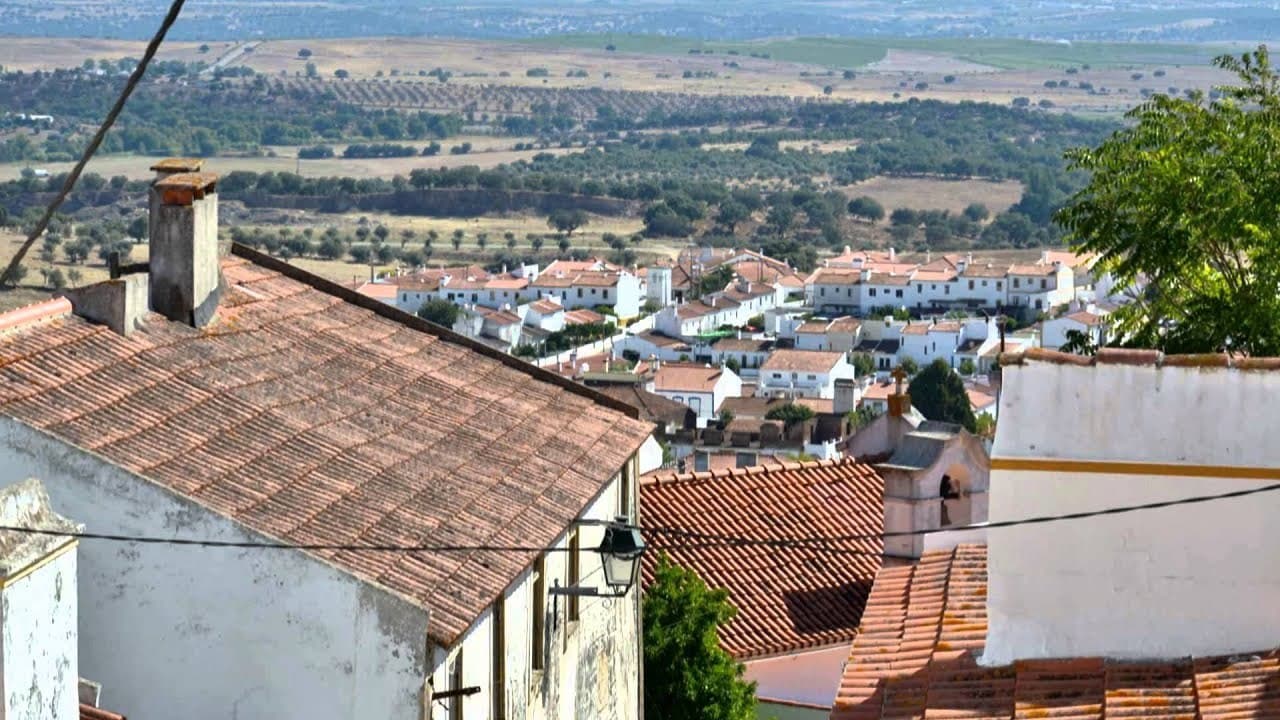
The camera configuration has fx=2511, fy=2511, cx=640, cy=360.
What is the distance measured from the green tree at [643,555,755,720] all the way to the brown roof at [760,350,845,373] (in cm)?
9437

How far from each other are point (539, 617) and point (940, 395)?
75.8 m

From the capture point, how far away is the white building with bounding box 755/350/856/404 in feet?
361

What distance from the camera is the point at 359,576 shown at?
1059 cm

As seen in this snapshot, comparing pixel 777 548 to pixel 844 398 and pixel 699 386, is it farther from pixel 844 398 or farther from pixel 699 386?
pixel 699 386

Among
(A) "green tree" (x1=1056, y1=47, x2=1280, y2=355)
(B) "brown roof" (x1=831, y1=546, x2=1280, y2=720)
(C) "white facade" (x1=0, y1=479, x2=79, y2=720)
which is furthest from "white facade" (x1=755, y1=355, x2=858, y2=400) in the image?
(C) "white facade" (x1=0, y1=479, x2=79, y2=720)

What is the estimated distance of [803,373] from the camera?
11181 cm

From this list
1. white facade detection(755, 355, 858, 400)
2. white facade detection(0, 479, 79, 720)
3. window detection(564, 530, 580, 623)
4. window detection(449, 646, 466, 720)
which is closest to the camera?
white facade detection(0, 479, 79, 720)

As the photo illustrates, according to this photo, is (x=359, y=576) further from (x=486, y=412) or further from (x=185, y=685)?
(x=486, y=412)

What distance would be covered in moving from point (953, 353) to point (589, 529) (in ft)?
361

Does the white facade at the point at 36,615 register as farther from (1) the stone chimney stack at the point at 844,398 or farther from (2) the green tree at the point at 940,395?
(2) the green tree at the point at 940,395

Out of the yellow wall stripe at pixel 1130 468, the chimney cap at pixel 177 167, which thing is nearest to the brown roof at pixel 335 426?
the chimney cap at pixel 177 167

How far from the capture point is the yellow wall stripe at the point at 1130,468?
9.55 metres

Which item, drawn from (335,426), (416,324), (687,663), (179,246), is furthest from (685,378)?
(335,426)

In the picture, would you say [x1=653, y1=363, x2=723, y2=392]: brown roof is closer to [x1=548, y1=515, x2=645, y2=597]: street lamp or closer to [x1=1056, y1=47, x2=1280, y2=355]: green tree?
[x1=1056, y1=47, x2=1280, y2=355]: green tree
